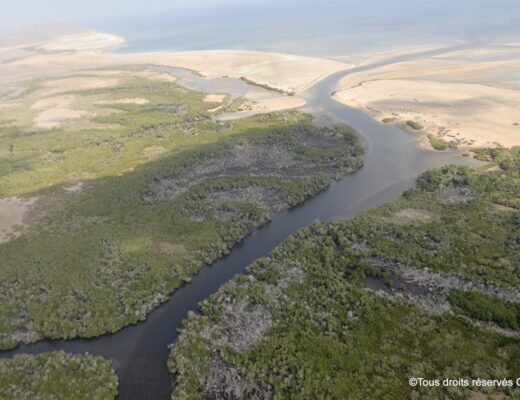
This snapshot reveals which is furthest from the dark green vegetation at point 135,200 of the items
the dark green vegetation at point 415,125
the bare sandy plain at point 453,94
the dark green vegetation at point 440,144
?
the bare sandy plain at point 453,94

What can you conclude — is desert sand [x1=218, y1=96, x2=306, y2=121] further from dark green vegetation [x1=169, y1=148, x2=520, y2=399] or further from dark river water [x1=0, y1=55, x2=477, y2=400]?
dark green vegetation [x1=169, y1=148, x2=520, y2=399]

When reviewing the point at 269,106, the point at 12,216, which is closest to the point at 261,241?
the point at 12,216

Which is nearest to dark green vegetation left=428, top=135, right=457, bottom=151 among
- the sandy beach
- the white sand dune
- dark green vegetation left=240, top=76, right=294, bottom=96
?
the white sand dune

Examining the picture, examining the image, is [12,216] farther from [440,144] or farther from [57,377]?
[440,144]

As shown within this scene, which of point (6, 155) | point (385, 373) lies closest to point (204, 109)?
point (6, 155)

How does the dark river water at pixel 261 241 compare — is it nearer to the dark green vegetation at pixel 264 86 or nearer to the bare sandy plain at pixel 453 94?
the bare sandy plain at pixel 453 94

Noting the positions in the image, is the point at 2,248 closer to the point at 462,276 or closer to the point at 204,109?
the point at 462,276
